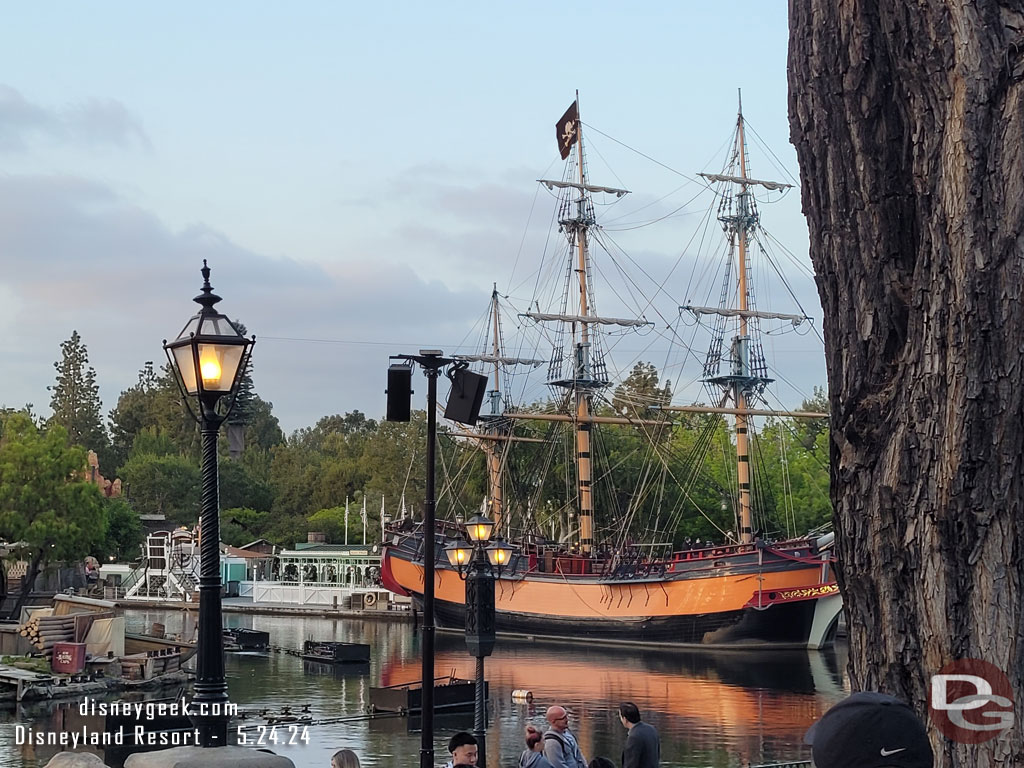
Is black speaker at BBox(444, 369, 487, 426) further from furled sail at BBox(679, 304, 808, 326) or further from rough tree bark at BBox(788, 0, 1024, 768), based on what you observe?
furled sail at BBox(679, 304, 808, 326)

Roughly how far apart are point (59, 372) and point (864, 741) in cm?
11429

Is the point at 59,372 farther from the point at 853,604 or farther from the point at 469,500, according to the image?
the point at 853,604

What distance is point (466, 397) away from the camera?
12.5 meters

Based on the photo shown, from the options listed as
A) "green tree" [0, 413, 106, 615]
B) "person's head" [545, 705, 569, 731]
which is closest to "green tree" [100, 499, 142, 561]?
"green tree" [0, 413, 106, 615]

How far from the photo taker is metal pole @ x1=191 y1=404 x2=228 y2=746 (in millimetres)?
7109

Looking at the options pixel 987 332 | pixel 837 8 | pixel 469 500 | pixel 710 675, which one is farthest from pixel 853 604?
pixel 469 500

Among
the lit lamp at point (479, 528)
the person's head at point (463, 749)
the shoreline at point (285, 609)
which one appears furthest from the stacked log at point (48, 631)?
the shoreline at point (285, 609)

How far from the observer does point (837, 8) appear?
420cm

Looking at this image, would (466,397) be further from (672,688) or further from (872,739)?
(672,688)

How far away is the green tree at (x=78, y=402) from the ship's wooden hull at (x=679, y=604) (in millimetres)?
61083

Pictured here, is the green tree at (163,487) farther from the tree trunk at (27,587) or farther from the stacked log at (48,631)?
the stacked log at (48,631)

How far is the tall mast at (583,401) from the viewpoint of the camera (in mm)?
54406

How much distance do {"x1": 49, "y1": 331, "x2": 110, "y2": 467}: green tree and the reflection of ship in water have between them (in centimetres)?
6494

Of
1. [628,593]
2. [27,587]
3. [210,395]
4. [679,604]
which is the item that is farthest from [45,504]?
[210,395]
